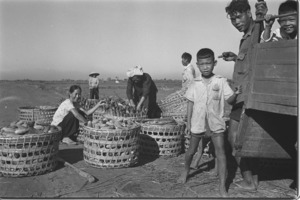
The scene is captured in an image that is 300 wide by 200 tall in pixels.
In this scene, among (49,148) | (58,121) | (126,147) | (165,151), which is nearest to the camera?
(49,148)

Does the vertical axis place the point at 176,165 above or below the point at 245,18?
below

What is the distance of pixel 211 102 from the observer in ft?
11.8

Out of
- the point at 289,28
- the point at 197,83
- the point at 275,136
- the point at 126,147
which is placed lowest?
the point at 126,147

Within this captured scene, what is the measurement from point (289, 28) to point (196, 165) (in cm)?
251

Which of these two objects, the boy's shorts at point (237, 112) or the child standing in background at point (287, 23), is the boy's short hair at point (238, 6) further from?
the boy's shorts at point (237, 112)

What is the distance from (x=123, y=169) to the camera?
4590 millimetres

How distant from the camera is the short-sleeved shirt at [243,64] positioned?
3533 mm

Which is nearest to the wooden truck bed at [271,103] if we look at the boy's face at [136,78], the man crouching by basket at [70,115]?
the man crouching by basket at [70,115]

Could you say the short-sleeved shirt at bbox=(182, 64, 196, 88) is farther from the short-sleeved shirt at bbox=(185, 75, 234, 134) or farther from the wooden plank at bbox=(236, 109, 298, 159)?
the wooden plank at bbox=(236, 109, 298, 159)

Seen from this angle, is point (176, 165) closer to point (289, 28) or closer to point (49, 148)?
point (49, 148)

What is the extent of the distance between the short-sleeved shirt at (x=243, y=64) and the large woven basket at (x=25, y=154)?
275 cm

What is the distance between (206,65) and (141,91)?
12.5ft

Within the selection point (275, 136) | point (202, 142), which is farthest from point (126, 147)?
point (275, 136)

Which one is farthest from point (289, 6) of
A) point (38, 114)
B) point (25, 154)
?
point (38, 114)
